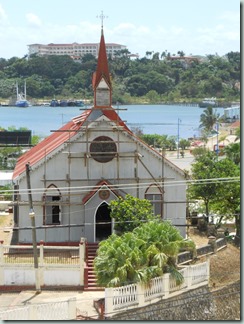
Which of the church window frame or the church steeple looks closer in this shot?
the church window frame

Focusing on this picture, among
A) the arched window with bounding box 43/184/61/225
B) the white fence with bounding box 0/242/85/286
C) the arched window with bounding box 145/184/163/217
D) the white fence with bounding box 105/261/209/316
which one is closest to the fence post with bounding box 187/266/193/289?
the white fence with bounding box 105/261/209/316

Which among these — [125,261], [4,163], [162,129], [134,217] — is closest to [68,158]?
[134,217]

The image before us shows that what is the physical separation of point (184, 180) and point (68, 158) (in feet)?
15.2

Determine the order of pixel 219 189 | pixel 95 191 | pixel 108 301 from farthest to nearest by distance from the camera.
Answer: pixel 219 189
pixel 95 191
pixel 108 301

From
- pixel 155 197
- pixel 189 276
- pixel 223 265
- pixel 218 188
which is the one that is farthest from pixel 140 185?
pixel 189 276

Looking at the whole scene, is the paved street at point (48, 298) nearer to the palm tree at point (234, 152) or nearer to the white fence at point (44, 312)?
the white fence at point (44, 312)

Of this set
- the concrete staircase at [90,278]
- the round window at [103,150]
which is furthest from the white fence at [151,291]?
the round window at [103,150]

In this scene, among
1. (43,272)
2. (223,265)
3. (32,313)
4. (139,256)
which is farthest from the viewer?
(223,265)

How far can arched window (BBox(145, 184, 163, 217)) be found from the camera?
30828 millimetres

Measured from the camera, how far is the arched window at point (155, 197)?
3083 cm

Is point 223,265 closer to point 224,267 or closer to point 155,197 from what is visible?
point 224,267

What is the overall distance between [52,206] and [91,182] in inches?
69.6

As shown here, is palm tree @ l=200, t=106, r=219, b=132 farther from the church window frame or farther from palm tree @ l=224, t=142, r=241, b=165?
the church window frame

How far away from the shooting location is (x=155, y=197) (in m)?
31.0
